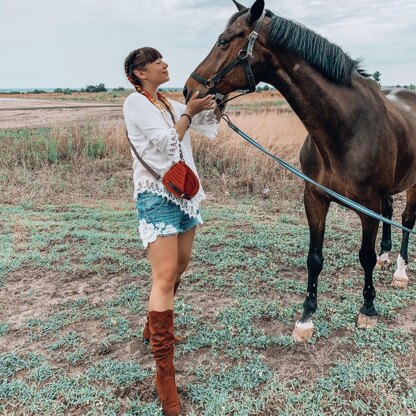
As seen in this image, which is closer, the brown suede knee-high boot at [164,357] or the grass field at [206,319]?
the brown suede knee-high boot at [164,357]

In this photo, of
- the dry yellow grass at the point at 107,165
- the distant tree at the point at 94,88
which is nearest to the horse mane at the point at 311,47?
the dry yellow grass at the point at 107,165

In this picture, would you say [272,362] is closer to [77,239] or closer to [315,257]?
[315,257]

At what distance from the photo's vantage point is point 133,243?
4727 mm

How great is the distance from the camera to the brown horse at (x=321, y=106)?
2.45m

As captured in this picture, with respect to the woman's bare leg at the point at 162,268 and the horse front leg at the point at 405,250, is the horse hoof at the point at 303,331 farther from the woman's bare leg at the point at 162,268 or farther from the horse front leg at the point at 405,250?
the horse front leg at the point at 405,250

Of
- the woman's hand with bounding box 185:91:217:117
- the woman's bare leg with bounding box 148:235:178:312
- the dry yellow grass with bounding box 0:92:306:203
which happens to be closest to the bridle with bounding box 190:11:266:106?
the woman's hand with bounding box 185:91:217:117

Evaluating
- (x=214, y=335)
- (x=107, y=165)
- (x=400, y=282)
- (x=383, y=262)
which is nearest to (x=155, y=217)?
(x=214, y=335)

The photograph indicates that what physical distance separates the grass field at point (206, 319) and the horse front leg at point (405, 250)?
120 millimetres

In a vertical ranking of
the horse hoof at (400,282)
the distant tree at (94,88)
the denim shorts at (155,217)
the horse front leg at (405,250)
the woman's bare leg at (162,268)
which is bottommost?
the horse hoof at (400,282)

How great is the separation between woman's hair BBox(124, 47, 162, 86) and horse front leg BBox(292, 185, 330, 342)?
1.51 metres

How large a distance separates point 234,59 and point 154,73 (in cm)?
56

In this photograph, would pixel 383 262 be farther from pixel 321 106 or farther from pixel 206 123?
pixel 206 123

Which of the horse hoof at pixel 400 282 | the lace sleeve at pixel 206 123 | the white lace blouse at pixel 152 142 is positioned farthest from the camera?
the horse hoof at pixel 400 282

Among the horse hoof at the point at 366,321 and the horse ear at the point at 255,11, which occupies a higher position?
the horse ear at the point at 255,11
